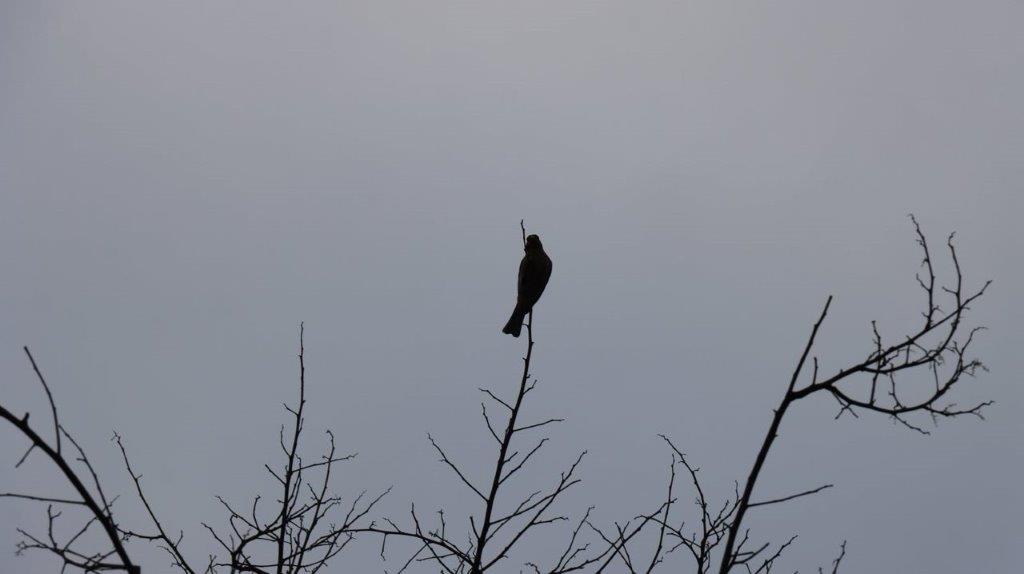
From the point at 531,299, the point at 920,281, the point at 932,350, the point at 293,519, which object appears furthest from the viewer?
the point at 531,299

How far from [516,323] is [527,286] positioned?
15.8 inches

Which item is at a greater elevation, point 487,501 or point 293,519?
point 293,519

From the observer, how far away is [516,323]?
813cm

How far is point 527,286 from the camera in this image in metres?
8.15

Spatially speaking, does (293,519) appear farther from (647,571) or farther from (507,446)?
(647,571)

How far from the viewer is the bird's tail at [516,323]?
809cm

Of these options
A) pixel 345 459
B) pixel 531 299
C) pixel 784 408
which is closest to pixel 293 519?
pixel 345 459

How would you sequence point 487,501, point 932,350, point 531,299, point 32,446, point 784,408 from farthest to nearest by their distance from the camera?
1. point 531,299
2. point 487,501
3. point 932,350
4. point 784,408
5. point 32,446

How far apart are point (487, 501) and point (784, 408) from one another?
1.35 m

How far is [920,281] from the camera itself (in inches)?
102

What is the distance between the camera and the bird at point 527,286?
26.6ft

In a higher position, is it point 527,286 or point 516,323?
point 527,286

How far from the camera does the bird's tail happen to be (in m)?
8.09

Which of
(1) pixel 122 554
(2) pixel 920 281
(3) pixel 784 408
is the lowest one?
(1) pixel 122 554
